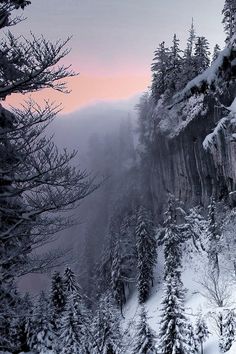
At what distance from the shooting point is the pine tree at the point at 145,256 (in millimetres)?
49594

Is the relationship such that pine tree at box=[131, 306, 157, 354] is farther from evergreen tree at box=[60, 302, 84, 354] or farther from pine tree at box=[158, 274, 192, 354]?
evergreen tree at box=[60, 302, 84, 354]

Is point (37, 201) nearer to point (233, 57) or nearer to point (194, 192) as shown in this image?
point (233, 57)

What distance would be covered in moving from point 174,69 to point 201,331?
43.3 meters

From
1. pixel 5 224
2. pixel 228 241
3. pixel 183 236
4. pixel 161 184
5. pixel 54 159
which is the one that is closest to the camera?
pixel 54 159

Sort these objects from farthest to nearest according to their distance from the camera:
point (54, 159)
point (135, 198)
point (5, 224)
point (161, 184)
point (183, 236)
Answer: point (135, 198) → point (161, 184) → point (183, 236) → point (5, 224) → point (54, 159)

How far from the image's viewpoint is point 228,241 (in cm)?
4278

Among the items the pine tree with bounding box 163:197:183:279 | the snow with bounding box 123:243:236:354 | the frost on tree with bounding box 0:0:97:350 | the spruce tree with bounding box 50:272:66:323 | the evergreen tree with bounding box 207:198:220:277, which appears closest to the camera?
the frost on tree with bounding box 0:0:97:350

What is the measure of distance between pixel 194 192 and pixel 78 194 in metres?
53.5

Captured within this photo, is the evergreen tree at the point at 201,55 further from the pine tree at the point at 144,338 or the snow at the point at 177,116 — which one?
the pine tree at the point at 144,338

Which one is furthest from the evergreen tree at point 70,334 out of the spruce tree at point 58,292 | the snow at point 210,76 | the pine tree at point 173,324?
the snow at point 210,76

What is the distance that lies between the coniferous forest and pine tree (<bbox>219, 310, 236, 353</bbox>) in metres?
0.15

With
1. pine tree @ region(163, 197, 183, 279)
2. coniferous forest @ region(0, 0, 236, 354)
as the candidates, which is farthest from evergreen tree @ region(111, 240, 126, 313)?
pine tree @ region(163, 197, 183, 279)

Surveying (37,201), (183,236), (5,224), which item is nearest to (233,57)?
(37,201)

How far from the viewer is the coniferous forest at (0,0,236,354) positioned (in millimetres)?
8109
